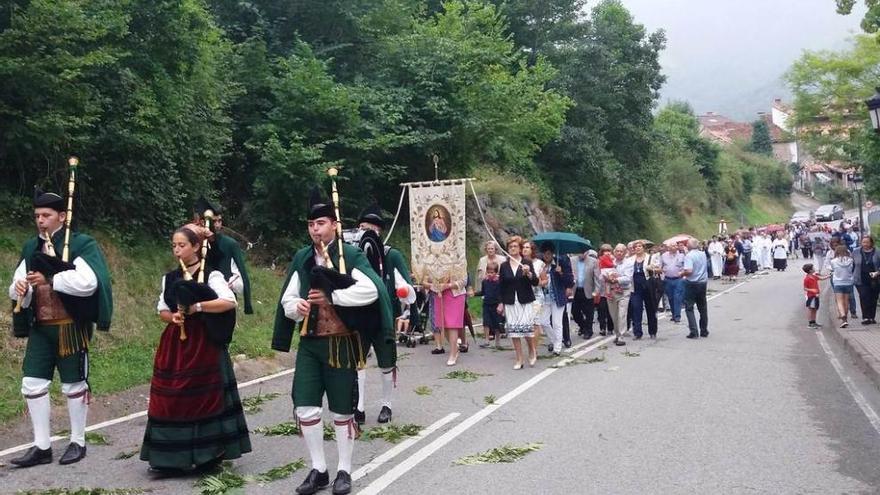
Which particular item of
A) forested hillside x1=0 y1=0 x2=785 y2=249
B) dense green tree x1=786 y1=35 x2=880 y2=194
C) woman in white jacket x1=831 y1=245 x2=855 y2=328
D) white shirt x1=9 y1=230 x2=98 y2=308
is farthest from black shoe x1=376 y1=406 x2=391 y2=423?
dense green tree x1=786 y1=35 x2=880 y2=194

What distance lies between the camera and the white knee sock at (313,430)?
595 cm

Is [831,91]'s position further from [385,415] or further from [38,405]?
[38,405]

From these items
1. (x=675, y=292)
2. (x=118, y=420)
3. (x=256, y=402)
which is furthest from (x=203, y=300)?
(x=675, y=292)

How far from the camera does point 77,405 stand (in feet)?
22.9

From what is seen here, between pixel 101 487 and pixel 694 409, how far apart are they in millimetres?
5839

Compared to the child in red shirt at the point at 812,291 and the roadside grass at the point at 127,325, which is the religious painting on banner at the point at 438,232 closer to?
the roadside grass at the point at 127,325

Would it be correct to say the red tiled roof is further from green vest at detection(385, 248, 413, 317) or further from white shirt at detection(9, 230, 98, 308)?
white shirt at detection(9, 230, 98, 308)

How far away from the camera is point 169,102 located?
14.6 m

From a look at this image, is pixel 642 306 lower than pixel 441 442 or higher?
higher

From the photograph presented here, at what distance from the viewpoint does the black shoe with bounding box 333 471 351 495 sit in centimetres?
588

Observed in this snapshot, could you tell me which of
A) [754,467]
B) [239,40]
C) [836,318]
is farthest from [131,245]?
[836,318]

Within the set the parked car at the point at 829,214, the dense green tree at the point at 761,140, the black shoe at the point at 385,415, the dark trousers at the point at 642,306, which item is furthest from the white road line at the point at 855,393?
the dense green tree at the point at 761,140

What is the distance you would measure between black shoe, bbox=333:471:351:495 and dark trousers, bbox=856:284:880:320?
13943mm

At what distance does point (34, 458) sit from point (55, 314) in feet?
3.80
